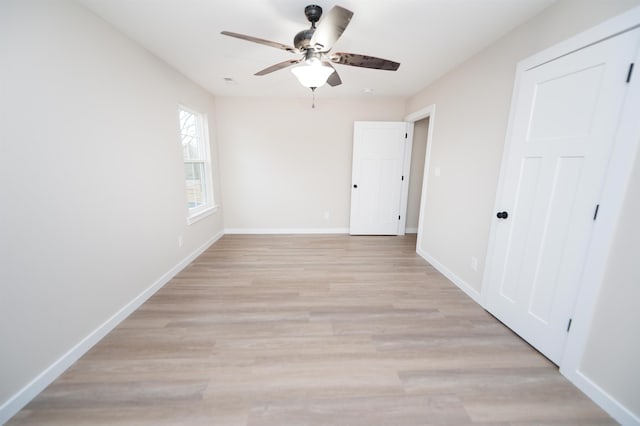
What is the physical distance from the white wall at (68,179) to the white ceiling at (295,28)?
0.31m

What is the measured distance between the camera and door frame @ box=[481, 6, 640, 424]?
1.20m

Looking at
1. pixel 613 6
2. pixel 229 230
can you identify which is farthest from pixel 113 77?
pixel 613 6

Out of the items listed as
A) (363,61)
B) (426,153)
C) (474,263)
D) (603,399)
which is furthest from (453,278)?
(363,61)

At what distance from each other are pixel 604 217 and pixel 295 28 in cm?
248

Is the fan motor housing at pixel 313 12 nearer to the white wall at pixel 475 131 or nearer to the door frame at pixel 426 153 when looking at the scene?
the white wall at pixel 475 131

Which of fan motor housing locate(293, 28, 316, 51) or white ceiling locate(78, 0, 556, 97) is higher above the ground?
white ceiling locate(78, 0, 556, 97)

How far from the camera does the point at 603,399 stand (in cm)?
129

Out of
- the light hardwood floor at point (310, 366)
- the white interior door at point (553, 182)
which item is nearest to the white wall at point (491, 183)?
the white interior door at point (553, 182)

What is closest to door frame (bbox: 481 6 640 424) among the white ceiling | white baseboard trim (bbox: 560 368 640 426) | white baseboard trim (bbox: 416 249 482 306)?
white baseboard trim (bbox: 560 368 640 426)

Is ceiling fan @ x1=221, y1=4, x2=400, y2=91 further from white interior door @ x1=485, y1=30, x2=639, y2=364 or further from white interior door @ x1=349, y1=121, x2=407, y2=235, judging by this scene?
white interior door @ x1=349, y1=121, x2=407, y2=235

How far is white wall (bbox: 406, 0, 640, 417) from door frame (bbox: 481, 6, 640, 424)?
3 centimetres

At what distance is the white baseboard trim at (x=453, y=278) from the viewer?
2328 mm

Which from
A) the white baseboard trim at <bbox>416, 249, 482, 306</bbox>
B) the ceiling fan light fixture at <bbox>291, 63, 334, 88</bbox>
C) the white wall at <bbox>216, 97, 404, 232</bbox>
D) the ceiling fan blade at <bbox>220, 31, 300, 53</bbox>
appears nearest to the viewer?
the ceiling fan blade at <bbox>220, 31, 300, 53</bbox>

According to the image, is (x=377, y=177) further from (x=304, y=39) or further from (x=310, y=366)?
(x=310, y=366)
